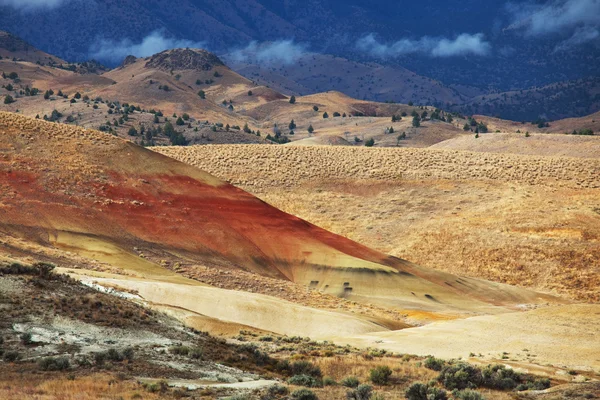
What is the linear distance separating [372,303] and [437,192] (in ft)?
105

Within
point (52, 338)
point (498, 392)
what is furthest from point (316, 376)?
point (52, 338)

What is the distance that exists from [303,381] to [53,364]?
6106mm

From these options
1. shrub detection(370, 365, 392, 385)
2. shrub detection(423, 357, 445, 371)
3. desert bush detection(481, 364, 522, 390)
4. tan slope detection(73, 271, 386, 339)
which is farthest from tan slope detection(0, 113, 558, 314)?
shrub detection(370, 365, 392, 385)

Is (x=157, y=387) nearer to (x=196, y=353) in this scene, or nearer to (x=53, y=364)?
(x=53, y=364)

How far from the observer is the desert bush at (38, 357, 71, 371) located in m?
19.9

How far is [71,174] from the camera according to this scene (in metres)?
56.1

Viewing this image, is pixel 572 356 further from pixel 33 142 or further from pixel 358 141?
pixel 358 141

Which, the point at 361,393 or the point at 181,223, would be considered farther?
the point at 181,223

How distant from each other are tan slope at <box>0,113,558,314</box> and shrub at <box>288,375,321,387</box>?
26.7m

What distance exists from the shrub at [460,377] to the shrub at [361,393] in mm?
3494

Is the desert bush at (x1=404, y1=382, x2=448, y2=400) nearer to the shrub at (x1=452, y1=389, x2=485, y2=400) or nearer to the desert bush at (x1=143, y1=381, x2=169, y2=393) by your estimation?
the shrub at (x1=452, y1=389, x2=485, y2=400)

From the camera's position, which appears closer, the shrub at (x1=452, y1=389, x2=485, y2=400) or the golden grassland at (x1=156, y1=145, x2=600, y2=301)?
the shrub at (x1=452, y1=389, x2=485, y2=400)

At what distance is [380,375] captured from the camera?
901 inches

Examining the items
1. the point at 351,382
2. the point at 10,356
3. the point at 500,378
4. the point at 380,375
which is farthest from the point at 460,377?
the point at 10,356
